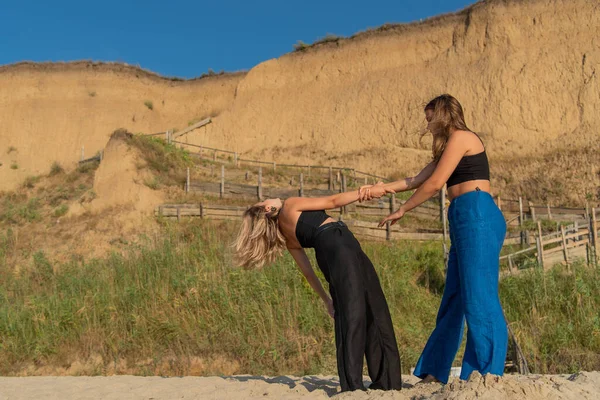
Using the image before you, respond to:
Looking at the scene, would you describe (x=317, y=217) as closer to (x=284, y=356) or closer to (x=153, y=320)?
(x=284, y=356)

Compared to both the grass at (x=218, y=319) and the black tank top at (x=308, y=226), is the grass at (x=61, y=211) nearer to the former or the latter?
the grass at (x=218, y=319)

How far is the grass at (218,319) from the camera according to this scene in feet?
22.5

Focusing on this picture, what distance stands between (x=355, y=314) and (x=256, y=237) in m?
0.86

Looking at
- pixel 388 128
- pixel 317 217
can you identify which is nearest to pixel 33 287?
pixel 317 217

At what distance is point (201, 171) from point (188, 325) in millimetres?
13335

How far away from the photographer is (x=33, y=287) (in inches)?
385

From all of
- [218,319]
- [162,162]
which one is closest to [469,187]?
[218,319]

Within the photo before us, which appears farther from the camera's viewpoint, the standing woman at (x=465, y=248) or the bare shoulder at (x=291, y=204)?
the bare shoulder at (x=291, y=204)

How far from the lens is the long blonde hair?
3564 millimetres

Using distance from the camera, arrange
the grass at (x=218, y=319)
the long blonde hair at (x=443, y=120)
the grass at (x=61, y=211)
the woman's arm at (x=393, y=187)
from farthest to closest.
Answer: the grass at (x=61, y=211), the grass at (x=218, y=319), the woman's arm at (x=393, y=187), the long blonde hair at (x=443, y=120)

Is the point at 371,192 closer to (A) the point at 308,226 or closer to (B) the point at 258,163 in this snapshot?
(A) the point at 308,226

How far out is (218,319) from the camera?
7551 millimetres

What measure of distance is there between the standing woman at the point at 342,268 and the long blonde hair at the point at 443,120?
19.5 inches

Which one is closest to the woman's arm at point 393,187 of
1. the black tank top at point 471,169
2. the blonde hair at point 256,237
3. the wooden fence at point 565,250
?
the black tank top at point 471,169
